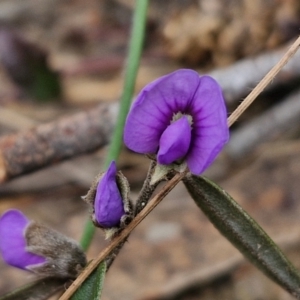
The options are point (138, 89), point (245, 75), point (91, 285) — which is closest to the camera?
point (91, 285)

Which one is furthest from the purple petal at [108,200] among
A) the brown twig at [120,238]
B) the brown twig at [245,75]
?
the brown twig at [245,75]

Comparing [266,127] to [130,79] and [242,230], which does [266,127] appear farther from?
[242,230]

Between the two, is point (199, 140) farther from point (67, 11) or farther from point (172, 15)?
point (67, 11)

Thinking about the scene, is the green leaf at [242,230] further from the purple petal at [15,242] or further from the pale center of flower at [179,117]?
the purple petal at [15,242]

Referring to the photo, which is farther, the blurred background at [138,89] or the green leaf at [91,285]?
the blurred background at [138,89]

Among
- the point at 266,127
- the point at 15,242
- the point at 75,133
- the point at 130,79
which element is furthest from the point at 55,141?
the point at 266,127

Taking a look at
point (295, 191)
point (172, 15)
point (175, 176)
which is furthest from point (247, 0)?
point (175, 176)

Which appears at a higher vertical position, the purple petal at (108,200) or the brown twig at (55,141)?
the brown twig at (55,141)
